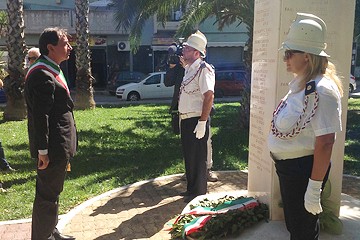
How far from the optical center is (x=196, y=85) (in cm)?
484

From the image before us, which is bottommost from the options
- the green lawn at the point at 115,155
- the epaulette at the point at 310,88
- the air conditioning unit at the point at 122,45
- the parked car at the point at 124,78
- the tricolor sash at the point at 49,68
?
the green lawn at the point at 115,155

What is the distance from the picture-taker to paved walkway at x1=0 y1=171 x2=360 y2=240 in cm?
436

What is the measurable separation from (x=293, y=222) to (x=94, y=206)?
316 cm

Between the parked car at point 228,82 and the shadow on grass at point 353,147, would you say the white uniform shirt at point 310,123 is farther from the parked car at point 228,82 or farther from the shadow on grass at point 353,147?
the parked car at point 228,82

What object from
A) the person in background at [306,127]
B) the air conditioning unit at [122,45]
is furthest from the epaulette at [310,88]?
the air conditioning unit at [122,45]

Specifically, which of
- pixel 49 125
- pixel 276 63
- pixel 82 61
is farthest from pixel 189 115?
pixel 82 61

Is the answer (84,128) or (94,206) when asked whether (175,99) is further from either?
(84,128)

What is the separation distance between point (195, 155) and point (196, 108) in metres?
0.59

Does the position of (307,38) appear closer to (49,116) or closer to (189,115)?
(49,116)

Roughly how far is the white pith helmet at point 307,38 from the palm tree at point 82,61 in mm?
13433

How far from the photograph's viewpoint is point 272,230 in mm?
3701

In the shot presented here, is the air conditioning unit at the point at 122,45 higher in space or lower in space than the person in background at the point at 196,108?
higher

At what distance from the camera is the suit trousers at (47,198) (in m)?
3.63

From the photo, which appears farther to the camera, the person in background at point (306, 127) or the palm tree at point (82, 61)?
the palm tree at point (82, 61)
